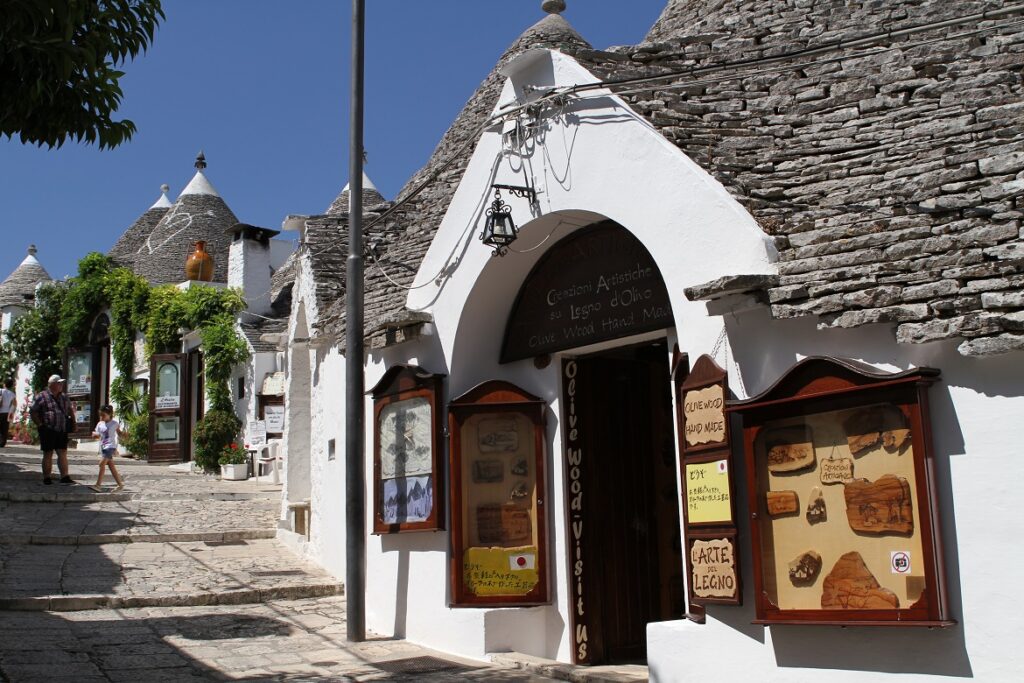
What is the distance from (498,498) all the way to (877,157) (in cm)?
403

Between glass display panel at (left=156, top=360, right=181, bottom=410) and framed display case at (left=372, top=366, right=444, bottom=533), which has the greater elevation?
glass display panel at (left=156, top=360, right=181, bottom=410)

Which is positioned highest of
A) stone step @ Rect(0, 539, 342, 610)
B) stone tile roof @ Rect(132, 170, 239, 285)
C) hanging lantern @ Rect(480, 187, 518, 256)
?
stone tile roof @ Rect(132, 170, 239, 285)

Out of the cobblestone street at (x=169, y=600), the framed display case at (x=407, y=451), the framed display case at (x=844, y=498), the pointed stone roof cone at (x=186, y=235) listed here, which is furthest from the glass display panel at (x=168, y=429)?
the framed display case at (x=844, y=498)

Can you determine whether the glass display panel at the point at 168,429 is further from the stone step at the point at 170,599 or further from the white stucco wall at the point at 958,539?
the white stucco wall at the point at 958,539

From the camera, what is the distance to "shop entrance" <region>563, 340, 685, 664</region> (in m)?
8.58

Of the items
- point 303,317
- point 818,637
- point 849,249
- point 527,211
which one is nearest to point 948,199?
point 849,249

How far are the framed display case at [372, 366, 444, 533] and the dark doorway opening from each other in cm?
134

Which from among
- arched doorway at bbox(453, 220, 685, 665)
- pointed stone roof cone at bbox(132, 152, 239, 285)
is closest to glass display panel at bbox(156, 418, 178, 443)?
pointed stone roof cone at bbox(132, 152, 239, 285)

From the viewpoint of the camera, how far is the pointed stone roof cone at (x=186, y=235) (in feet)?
91.6

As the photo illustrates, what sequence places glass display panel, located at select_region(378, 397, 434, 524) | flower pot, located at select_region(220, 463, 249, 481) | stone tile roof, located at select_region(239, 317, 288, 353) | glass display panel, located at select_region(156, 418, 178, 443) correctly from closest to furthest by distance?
glass display panel, located at select_region(378, 397, 434, 524) < flower pot, located at select_region(220, 463, 249, 481) < stone tile roof, located at select_region(239, 317, 288, 353) < glass display panel, located at select_region(156, 418, 178, 443)

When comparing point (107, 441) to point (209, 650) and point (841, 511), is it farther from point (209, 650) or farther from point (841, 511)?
point (841, 511)

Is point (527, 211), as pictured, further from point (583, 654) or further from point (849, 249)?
point (583, 654)

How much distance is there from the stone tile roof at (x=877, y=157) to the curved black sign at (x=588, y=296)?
3.54ft

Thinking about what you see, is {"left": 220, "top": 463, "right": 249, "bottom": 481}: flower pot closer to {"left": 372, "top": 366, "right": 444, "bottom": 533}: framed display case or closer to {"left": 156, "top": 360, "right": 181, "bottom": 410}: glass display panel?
{"left": 156, "top": 360, "right": 181, "bottom": 410}: glass display panel
